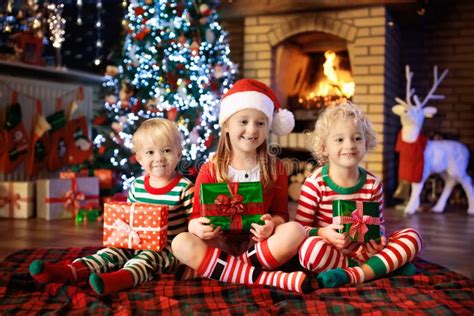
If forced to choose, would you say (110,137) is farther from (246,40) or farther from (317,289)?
(317,289)

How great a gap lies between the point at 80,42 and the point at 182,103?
143 centimetres

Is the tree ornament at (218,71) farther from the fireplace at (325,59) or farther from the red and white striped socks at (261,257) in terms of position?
the red and white striped socks at (261,257)

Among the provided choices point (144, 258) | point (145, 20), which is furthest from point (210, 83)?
point (144, 258)

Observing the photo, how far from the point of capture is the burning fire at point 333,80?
4113 millimetres

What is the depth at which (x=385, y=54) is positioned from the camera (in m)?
3.79

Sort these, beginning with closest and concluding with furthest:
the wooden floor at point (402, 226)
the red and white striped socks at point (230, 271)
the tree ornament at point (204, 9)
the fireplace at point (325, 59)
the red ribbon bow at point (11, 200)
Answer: the red and white striped socks at point (230, 271) → the wooden floor at point (402, 226) → the red ribbon bow at point (11, 200) → the tree ornament at point (204, 9) → the fireplace at point (325, 59)

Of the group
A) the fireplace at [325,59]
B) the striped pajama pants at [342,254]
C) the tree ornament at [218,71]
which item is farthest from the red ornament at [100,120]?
the striped pajama pants at [342,254]

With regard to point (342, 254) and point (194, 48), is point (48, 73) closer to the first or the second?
point (194, 48)

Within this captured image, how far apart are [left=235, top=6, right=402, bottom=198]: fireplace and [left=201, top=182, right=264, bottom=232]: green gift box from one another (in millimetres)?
2383

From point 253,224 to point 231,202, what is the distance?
97 millimetres

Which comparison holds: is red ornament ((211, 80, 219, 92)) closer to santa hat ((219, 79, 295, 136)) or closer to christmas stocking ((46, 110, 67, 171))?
christmas stocking ((46, 110, 67, 171))

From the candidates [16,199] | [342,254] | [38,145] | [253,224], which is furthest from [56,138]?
[342,254]

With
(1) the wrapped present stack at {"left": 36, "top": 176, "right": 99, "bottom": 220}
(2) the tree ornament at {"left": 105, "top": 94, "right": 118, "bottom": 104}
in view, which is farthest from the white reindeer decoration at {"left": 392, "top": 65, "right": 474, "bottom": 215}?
(1) the wrapped present stack at {"left": 36, "top": 176, "right": 99, "bottom": 220}

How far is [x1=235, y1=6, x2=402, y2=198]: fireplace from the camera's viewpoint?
3785 millimetres
